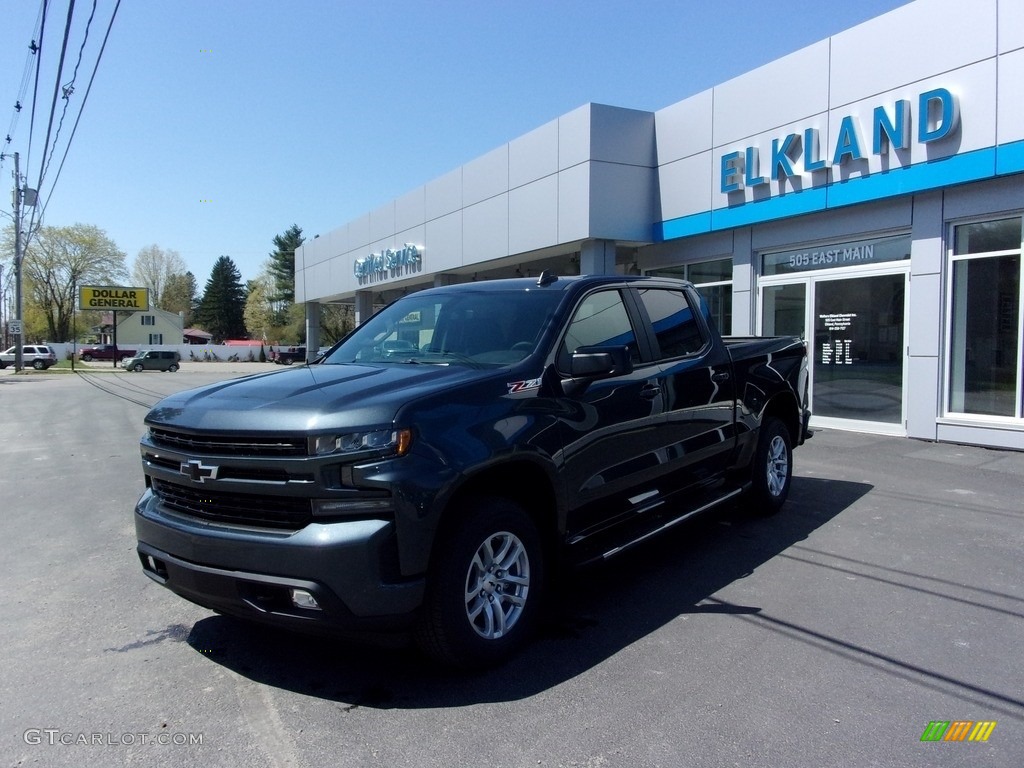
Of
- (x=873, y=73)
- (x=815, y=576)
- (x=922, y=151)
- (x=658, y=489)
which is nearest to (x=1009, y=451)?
(x=922, y=151)

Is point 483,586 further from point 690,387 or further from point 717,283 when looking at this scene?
point 717,283

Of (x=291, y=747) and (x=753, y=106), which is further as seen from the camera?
(x=753, y=106)

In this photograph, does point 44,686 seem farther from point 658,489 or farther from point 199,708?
point 658,489

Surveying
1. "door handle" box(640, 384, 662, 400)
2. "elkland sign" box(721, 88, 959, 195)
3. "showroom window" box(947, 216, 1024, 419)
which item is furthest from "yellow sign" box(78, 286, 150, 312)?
"door handle" box(640, 384, 662, 400)

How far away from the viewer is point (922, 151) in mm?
10016

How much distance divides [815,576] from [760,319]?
9.00m

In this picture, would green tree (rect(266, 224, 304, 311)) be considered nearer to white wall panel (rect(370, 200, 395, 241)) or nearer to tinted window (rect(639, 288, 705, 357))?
white wall panel (rect(370, 200, 395, 241))

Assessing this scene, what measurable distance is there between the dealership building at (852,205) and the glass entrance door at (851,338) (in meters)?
0.03

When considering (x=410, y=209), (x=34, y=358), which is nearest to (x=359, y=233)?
(x=410, y=209)

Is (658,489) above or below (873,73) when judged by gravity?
below

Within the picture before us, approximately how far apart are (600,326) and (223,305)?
Answer: 373 feet

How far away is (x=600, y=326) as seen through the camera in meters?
4.52

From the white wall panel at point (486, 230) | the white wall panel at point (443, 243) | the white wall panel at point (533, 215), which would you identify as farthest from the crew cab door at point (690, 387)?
the white wall panel at point (443, 243)

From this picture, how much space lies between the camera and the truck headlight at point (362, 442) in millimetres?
3094
